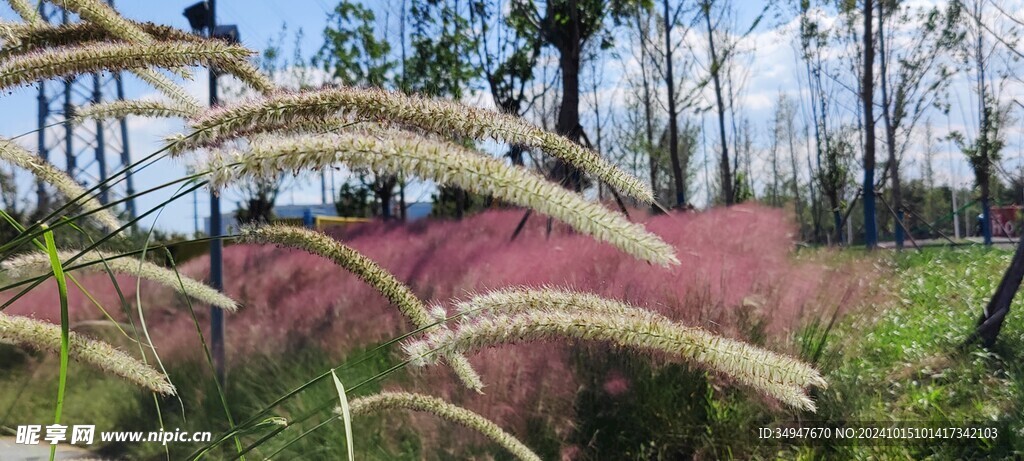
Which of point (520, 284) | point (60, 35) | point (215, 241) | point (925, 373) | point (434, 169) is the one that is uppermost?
point (60, 35)

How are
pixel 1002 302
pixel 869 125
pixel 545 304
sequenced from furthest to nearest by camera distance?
1. pixel 869 125
2. pixel 1002 302
3. pixel 545 304

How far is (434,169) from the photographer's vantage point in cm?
80

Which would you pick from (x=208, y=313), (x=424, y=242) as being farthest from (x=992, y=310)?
(x=208, y=313)

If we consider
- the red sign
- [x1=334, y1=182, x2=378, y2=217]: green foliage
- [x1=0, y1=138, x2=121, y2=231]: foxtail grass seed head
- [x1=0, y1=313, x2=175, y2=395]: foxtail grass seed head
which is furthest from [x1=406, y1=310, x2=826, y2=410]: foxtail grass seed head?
[x1=334, y1=182, x2=378, y2=217]: green foliage

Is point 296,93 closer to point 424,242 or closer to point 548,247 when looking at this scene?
point 548,247

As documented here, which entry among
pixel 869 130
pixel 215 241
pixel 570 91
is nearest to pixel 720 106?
pixel 869 130

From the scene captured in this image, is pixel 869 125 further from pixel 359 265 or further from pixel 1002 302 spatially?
pixel 359 265

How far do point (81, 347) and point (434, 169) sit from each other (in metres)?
0.83

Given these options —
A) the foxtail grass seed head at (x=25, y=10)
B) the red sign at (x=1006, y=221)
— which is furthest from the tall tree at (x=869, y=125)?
the foxtail grass seed head at (x=25, y=10)

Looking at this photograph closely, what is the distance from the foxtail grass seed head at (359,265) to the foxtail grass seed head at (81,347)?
28cm

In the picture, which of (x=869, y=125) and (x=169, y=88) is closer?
(x=169, y=88)

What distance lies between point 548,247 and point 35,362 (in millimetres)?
3641

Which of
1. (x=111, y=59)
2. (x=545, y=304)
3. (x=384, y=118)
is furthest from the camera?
(x=545, y=304)

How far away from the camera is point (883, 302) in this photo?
3555 millimetres
